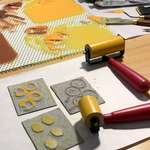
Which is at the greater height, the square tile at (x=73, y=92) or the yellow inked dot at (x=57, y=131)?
the square tile at (x=73, y=92)

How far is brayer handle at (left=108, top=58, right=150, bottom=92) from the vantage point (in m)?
0.55

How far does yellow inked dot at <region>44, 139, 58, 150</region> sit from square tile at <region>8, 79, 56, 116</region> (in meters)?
0.08

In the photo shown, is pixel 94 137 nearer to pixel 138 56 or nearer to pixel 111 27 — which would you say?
pixel 138 56

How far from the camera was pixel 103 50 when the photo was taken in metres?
0.62

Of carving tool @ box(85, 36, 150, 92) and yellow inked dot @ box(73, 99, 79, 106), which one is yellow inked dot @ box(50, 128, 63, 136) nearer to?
yellow inked dot @ box(73, 99, 79, 106)

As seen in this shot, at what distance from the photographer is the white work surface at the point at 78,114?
1.54 ft

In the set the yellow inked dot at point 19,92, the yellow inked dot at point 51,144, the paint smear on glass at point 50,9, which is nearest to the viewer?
the yellow inked dot at point 51,144

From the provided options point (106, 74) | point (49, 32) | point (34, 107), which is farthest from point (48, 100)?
point (49, 32)

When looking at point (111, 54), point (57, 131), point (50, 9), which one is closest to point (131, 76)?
point (111, 54)

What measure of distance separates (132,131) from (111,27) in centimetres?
35

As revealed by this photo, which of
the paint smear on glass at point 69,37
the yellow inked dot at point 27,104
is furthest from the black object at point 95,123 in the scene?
the paint smear on glass at point 69,37

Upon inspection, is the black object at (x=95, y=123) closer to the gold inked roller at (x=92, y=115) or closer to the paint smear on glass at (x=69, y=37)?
the gold inked roller at (x=92, y=115)

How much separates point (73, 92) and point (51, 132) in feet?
0.35

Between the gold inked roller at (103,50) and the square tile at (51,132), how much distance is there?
0.16 m
